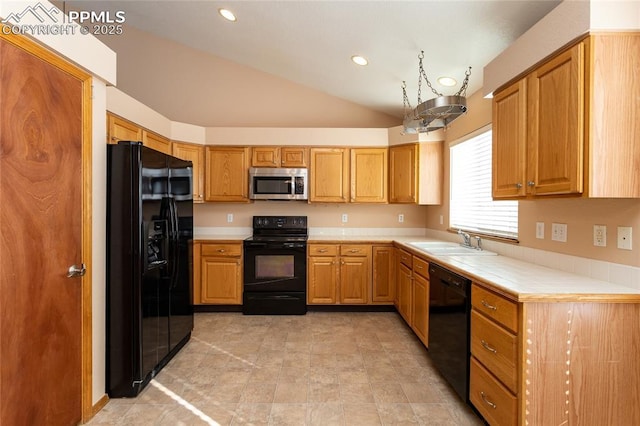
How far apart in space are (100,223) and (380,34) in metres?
2.60

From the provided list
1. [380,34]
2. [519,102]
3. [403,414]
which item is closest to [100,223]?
[403,414]

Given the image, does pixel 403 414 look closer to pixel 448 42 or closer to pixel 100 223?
pixel 100 223

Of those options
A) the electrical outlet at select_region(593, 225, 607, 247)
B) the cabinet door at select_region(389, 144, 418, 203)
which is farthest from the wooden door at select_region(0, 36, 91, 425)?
the cabinet door at select_region(389, 144, 418, 203)

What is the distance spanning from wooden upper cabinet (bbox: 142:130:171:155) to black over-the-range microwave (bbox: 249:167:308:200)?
1.02m

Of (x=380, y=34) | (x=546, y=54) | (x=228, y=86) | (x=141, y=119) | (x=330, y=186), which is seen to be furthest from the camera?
(x=228, y=86)

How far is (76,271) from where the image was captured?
6.40 feet

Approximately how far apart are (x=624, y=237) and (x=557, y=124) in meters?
0.68

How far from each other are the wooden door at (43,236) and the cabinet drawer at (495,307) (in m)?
2.42

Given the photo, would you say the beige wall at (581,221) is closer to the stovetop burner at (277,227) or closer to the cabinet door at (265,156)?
the cabinet door at (265,156)

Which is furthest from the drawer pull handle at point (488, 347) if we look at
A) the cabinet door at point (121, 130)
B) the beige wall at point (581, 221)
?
the cabinet door at point (121, 130)

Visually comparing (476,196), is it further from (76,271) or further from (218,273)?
(76,271)

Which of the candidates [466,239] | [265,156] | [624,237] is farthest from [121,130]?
[624,237]

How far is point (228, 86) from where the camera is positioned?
4.61 metres

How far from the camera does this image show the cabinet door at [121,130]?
2.72 meters
